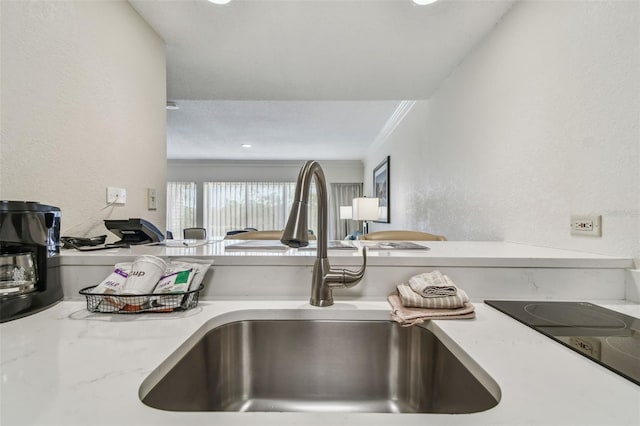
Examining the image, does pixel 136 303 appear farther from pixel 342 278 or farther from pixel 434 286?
pixel 434 286

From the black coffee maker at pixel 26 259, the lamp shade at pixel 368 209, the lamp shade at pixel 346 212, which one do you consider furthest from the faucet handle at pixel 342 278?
the lamp shade at pixel 346 212

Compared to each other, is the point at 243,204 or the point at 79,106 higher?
the point at 79,106

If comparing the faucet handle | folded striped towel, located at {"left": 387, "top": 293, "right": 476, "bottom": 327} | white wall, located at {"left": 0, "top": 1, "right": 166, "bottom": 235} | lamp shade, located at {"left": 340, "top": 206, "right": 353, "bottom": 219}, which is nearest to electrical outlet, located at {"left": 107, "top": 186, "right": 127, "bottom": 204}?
white wall, located at {"left": 0, "top": 1, "right": 166, "bottom": 235}

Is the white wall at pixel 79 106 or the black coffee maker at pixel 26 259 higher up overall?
the white wall at pixel 79 106

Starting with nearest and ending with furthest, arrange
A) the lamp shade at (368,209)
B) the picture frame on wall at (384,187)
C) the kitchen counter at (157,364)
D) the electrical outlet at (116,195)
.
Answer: the kitchen counter at (157,364)
the electrical outlet at (116,195)
the lamp shade at (368,209)
the picture frame on wall at (384,187)

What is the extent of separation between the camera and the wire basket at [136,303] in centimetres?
73

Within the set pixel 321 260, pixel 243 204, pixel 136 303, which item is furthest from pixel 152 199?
pixel 243 204

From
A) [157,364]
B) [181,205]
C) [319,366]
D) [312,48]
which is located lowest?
[319,366]

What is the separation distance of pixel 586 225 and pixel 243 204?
21.2ft

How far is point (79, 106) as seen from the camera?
1.32 m

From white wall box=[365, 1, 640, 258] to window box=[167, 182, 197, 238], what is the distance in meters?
5.88

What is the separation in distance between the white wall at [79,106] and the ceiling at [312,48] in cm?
31

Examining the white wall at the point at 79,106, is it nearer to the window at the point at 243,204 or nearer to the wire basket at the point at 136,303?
the wire basket at the point at 136,303

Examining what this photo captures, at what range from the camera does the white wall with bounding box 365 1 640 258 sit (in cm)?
99
